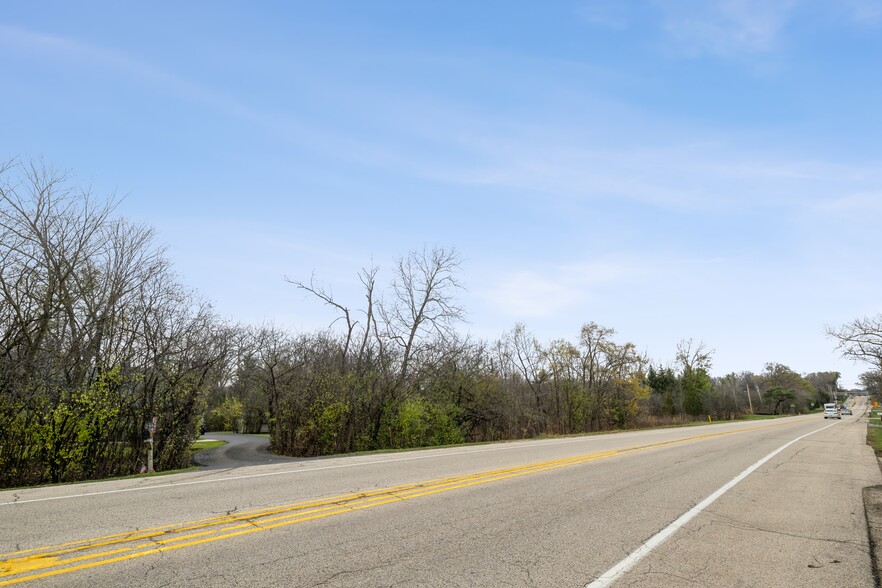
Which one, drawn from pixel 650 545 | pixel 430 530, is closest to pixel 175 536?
pixel 430 530

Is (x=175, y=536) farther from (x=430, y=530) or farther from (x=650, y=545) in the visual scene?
(x=650, y=545)

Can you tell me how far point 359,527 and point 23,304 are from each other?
16.6m

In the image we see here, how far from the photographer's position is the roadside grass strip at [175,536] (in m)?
4.67

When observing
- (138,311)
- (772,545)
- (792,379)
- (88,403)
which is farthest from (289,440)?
(792,379)

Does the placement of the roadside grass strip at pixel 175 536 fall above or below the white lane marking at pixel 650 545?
above

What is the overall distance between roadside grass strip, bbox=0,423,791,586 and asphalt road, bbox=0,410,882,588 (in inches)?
1.1

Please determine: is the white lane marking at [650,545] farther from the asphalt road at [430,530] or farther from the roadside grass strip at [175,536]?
the roadside grass strip at [175,536]

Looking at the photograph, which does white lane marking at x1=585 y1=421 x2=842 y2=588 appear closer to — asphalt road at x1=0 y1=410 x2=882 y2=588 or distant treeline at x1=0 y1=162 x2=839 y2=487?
asphalt road at x1=0 y1=410 x2=882 y2=588

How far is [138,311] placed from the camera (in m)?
17.8

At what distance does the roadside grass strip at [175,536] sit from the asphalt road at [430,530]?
→ 1.1 inches

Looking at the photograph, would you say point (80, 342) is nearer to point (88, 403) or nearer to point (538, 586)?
point (88, 403)

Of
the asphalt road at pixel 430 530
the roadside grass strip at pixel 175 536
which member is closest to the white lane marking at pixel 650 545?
the asphalt road at pixel 430 530

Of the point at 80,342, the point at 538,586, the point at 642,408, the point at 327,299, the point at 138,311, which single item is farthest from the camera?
the point at 642,408

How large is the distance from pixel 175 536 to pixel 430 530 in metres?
2.82
